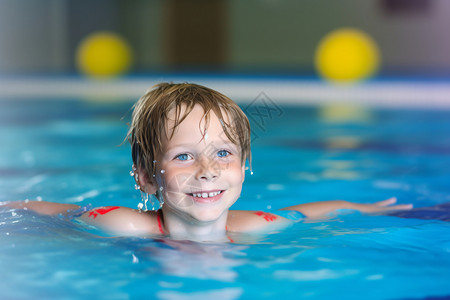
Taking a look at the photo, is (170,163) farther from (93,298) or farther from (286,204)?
(286,204)

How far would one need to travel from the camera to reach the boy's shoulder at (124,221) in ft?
6.95

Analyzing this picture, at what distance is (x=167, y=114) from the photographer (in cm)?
193

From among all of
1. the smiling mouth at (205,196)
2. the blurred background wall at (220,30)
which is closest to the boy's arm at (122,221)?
the smiling mouth at (205,196)

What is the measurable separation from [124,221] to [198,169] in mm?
421

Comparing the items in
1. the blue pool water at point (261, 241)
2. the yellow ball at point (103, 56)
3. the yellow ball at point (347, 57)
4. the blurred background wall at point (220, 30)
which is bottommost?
the blue pool water at point (261, 241)

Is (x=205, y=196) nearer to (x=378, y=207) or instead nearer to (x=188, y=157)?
(x=188, y=157)

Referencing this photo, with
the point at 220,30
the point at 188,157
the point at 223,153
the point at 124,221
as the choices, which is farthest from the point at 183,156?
the point at 220,30

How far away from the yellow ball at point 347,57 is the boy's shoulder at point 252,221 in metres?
6.43

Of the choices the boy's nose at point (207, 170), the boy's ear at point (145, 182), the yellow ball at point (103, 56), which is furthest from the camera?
the yellow ball at point (103, 56)

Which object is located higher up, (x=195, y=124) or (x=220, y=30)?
(x=220, y=30)

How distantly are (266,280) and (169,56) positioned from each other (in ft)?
49.5

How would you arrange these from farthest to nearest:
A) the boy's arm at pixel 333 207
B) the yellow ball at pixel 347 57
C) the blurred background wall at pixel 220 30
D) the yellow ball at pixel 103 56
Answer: the blurred background wall at pixel 220 30 → the yellow ball at pixel 103 56 → the yellow ball at pixel 347 57 → the boy's arm at pixel 333 207

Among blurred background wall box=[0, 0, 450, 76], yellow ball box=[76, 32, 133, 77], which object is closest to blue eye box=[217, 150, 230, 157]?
yellow ball box=[76, 32, 133, 77]

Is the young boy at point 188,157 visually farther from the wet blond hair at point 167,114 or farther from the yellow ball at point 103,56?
the yellow ball at point 103,56
